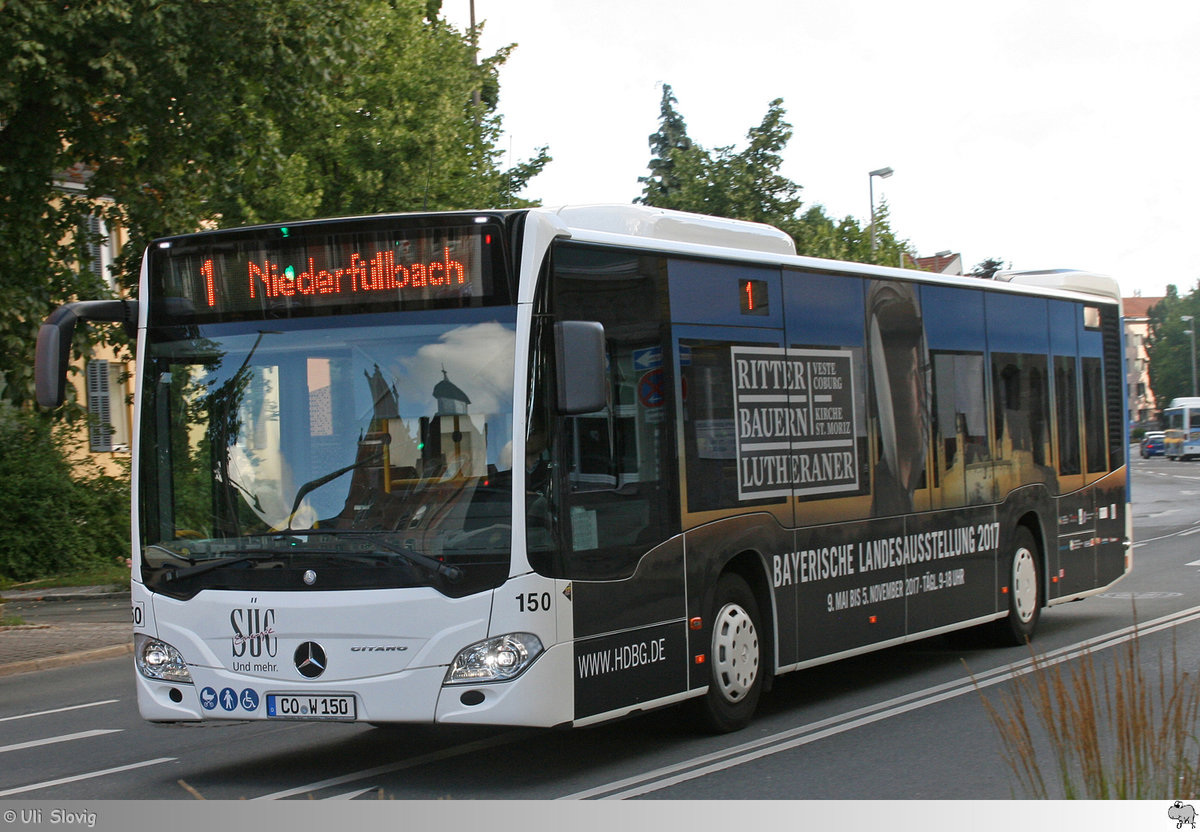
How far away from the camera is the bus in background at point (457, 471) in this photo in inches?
293

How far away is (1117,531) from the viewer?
602 inches

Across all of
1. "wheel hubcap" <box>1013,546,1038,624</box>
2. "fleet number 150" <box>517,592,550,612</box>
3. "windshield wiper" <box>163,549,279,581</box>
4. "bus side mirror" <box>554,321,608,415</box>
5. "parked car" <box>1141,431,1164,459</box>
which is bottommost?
"parked car" <box>1141,431,1164,459</box>

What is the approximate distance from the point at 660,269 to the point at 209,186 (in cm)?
1404

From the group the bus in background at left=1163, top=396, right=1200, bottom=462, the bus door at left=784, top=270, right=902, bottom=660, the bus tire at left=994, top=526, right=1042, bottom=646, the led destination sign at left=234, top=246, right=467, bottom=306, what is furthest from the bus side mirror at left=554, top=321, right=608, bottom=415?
the bus in background at left=1163, top=396, right=1200, bottom=462

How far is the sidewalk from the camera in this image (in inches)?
596

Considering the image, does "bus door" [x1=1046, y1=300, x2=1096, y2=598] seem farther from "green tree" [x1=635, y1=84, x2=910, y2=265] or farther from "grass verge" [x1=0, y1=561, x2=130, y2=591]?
"green tree" [x1=635, y1=84, x2=910, y2=265]

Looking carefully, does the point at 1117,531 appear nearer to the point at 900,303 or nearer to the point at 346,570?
the point at 900,303

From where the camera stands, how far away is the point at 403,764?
27.7 ft

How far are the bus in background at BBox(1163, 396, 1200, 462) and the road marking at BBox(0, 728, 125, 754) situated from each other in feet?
295

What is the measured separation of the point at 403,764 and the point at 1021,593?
6840mm

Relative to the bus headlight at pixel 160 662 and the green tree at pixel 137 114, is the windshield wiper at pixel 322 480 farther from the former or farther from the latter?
the green tree at pixel 137 114

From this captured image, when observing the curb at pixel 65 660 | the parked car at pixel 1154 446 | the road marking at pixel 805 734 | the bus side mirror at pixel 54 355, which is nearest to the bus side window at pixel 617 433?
the road marking at pixel 805 734

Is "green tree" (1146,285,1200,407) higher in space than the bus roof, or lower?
higher

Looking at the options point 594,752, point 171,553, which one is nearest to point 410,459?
point 171,553
